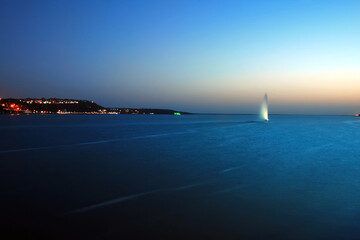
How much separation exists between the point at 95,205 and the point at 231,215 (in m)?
4.14

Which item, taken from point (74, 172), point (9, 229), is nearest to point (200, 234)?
point (9, 229)

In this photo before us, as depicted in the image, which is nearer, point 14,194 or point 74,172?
point 14,194

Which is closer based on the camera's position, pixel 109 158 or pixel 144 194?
pixel 144 194

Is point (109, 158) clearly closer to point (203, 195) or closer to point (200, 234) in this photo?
point (203, 195)

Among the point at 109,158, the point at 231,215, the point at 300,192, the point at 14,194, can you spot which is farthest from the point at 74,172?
the point at 300,192

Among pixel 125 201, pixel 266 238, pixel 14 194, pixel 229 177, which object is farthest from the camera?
pixel 229 177

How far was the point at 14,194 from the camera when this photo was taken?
9.94 metres

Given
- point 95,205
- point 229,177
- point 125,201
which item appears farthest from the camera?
point 229,177

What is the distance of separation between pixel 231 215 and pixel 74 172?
9153 mm

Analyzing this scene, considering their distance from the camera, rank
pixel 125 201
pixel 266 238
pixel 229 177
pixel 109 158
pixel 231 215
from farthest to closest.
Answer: pixel 109 158
pixel 229 177
pixel 125 201
pixel 231 215
pixel 266 238

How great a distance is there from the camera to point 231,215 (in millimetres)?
8023

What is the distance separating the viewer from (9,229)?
6684 mm

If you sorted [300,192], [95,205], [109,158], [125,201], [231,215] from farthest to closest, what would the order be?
[109,158] < [300,192] < [125,201] < [95,205] < [231,215]

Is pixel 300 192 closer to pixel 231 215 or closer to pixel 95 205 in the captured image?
pixel 231 215
